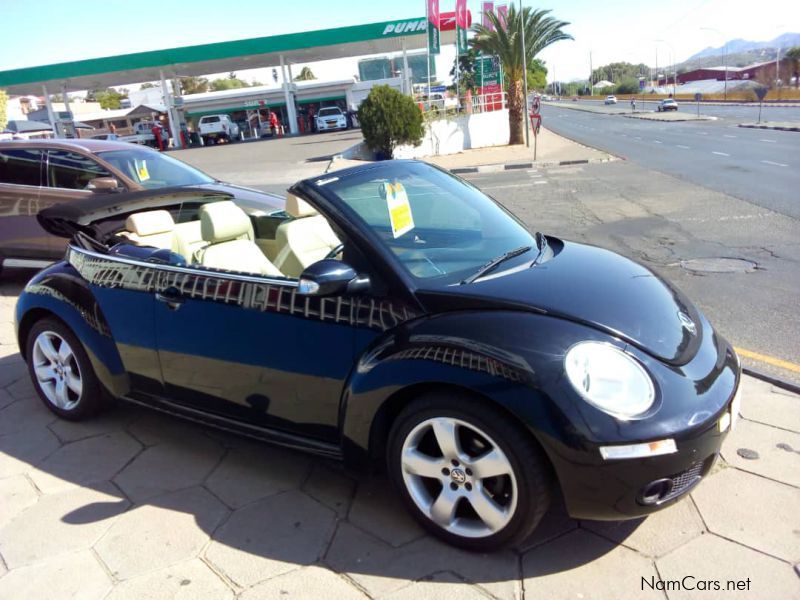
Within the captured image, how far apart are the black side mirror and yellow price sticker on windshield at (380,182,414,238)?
375mm

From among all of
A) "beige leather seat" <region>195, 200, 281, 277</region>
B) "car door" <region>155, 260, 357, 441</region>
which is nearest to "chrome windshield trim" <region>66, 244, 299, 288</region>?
"car door" <region>155, 260, 357, 441</region>

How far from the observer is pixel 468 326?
2.43 m

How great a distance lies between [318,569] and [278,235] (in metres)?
1.91

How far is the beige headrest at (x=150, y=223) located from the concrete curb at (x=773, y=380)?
12.3 feet

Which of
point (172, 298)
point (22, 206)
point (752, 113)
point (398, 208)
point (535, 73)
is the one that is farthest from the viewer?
point (535, 73)

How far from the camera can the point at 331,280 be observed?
256 centimetres

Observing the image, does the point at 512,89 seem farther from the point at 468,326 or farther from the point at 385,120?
the point at 468,326

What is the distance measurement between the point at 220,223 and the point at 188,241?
12.2 inches

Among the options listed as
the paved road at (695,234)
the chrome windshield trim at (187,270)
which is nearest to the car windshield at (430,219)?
the chrome windshield trim at (187,270)

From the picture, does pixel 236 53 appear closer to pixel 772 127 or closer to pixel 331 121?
pixel 331 121

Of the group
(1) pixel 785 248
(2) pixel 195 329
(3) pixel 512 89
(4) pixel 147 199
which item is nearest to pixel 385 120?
(3) pixel 512 89

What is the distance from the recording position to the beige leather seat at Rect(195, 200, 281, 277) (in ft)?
11.6

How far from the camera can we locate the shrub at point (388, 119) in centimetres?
2105

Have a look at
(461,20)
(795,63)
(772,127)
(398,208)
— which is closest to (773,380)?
(398,208)
